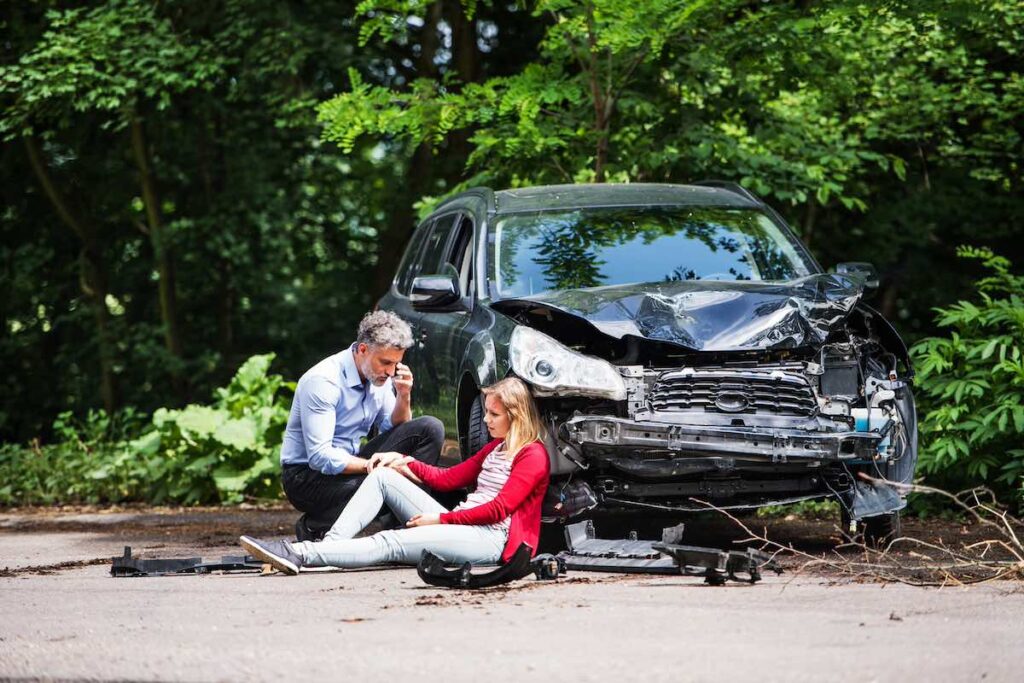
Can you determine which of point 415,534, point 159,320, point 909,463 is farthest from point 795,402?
point 159,320

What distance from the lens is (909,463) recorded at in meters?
7.69

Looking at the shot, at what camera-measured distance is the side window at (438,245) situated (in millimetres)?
9359

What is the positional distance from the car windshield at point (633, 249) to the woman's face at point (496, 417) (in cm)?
109

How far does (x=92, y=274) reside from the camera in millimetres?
21656

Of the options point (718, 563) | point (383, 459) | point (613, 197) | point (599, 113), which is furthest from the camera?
point (599, 113)

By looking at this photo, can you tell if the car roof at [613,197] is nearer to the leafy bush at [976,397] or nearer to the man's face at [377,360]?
the man's face at [377,360]

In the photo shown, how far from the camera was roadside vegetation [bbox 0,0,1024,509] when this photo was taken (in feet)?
38.5

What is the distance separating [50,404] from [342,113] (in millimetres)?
11925

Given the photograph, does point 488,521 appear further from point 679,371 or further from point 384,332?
point 384,332

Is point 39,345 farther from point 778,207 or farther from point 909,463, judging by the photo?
point 909,463

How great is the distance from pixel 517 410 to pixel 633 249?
5.97ft

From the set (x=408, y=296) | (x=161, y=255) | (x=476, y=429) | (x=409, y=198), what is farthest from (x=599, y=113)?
(x=161, y=255)

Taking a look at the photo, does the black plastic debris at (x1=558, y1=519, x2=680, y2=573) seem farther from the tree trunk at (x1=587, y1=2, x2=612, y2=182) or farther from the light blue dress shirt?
the tree trunk at (x1=587, y1=2, x2=612, y2=182)

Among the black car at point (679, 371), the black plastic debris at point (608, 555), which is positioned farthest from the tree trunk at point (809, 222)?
the black plastic debris at point (608, 555)
